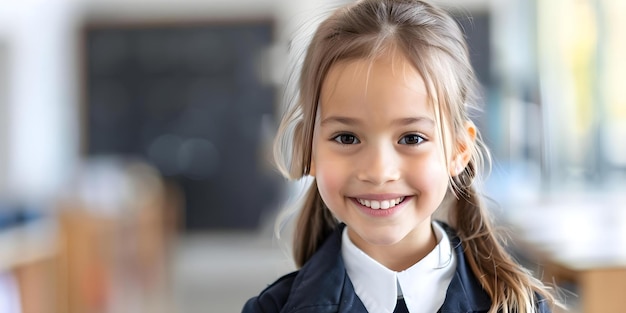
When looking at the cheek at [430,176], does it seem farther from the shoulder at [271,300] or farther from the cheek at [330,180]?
the shoulder at [271,300]

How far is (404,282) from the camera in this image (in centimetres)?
116

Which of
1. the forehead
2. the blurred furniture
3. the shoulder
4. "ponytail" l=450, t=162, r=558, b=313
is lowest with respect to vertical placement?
the blurred furniture

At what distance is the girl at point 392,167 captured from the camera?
1086 mm

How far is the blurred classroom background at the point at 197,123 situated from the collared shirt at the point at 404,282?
2.50m

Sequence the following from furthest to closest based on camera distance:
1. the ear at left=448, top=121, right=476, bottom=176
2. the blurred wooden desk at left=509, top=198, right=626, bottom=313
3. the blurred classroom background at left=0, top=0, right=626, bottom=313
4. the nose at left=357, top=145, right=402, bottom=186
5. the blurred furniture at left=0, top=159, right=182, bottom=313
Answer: the blurred classroom background at left=0, top=0, right=626, bottom=313
the blurred furniture at left=0, top=159, right=182, bottom=313
the blurred wooden desk at left=509, top=198, right=626, bottom=313
the ear at left=448, top=121, right=476, bottom=176
the nose at left=357, top=145, right=402, bottom=186

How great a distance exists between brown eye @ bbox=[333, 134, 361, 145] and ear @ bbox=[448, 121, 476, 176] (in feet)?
0.50

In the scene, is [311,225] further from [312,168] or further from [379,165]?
[379,165]

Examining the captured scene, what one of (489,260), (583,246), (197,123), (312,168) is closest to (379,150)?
(312,168)

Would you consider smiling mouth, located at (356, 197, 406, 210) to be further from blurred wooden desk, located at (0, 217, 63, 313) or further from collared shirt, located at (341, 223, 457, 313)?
blurred wooden desk, located at (0, 217, 63, 313)

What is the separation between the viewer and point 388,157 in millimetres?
1075

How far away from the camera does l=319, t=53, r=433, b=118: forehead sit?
1073 millimetres

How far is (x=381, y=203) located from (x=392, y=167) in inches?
2.1

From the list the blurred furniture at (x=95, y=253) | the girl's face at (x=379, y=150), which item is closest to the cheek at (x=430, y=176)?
the girl's face at (x=379, y=150)

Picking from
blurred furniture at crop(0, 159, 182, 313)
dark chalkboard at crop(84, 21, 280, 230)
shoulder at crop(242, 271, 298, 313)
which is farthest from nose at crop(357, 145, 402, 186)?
dark chalkboard at crop(84, 21, 280, 230)
